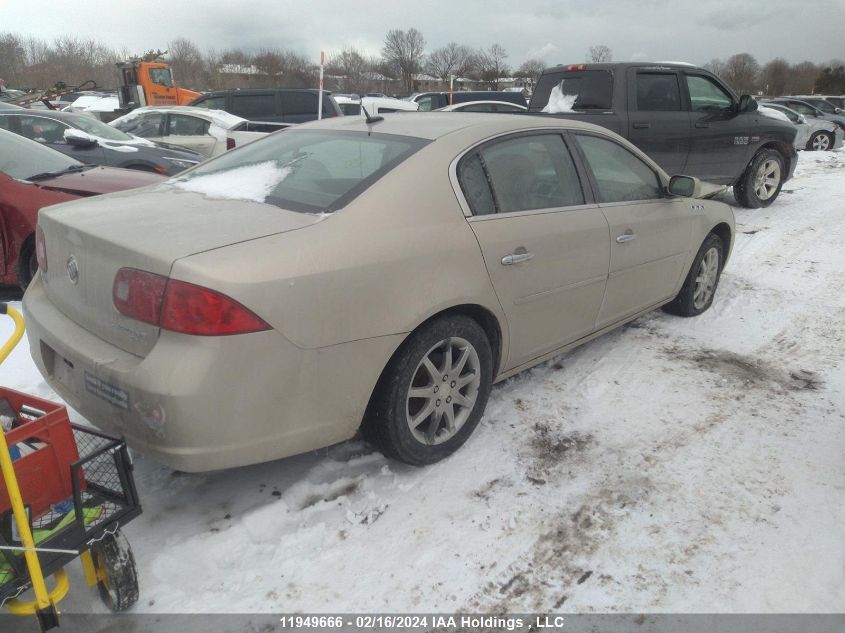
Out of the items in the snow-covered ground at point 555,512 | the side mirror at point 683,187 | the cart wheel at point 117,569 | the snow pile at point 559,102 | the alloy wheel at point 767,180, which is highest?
the snow pile at point 559,102

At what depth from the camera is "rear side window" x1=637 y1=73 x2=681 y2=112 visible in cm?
758

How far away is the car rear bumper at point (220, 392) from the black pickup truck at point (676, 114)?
5872 millimetres

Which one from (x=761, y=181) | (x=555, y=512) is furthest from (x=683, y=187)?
(x=761, y=181)

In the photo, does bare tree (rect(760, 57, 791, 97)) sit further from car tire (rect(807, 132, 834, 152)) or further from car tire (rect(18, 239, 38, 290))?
car tire (rect(18, 239, 38, 290))

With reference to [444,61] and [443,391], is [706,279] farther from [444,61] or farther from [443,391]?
[444,61]

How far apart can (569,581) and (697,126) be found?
273 inches

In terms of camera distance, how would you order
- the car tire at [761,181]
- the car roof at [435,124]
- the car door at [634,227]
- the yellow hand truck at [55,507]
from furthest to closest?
the car tire at [761,181]
the car door at [634,227]
the car roof at [435,124]
the yellow hand truck at [55,507]

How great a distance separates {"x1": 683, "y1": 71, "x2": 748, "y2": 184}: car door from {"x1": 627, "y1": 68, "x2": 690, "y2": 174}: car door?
15cm

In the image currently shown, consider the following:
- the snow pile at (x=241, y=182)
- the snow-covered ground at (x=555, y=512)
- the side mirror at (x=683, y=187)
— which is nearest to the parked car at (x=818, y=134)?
the side mirror at (x=683, y=187)

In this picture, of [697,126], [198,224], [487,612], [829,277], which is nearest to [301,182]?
[198,224]

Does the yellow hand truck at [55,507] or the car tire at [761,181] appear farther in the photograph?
the car tire at [761,181]

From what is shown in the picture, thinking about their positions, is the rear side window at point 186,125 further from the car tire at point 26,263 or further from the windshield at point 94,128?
the car tire at point 26,263

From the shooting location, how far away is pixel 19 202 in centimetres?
497

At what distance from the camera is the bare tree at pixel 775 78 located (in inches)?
2400
